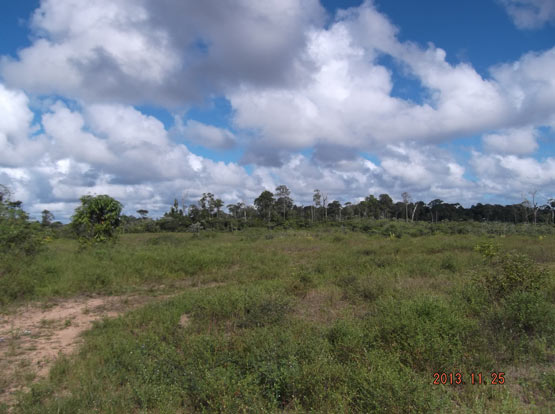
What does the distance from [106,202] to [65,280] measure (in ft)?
19.8

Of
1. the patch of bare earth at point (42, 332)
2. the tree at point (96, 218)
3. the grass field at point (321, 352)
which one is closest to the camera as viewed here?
the grass field at point (321, 352)

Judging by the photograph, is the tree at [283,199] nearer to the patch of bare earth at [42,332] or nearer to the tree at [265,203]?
the tree at [265,203]

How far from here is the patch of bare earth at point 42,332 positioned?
162 inches

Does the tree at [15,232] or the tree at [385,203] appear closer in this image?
the tree at [15,232]

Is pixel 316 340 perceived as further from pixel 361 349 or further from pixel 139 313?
pixel 139 313

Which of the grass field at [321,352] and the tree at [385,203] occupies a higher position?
the tree at [385,203]

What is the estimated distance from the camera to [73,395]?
346 centimetres

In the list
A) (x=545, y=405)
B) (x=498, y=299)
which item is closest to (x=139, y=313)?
(x=545, y=405)
